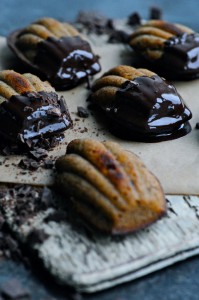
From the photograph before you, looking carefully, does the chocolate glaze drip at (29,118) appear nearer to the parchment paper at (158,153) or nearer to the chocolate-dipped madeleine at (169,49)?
the parchment paper at (158,153)

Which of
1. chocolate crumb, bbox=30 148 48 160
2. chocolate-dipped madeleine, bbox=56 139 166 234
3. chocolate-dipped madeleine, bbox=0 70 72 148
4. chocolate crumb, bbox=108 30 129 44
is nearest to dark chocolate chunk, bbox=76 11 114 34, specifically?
chocolate crumb, bbox=108 30 129 44

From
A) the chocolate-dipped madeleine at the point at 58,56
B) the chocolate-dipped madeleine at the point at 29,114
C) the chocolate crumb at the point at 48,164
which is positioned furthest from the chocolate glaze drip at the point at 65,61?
the chocolate crumb at the point at 48,164

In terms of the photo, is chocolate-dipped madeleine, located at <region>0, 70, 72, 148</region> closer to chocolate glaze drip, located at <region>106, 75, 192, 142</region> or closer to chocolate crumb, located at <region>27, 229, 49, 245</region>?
chocolate glaze drip, located at <region>106, 75, 192, 142</region>

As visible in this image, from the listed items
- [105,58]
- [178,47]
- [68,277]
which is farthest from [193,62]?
[68,277]

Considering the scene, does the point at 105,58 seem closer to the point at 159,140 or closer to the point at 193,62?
the point at 193,62

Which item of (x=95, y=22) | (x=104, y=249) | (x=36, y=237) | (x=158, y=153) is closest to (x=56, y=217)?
(x=36, y=237)

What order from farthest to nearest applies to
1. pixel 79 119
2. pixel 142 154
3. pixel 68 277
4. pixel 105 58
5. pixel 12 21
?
pixel 12 21 → pixel 105 58 → pixel 79 119 → pixel 142 154 → pixel 68 277

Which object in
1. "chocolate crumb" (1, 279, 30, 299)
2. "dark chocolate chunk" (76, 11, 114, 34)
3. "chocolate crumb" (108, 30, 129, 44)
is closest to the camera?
"chocolate crumb" (1, 279, 30, 299)
